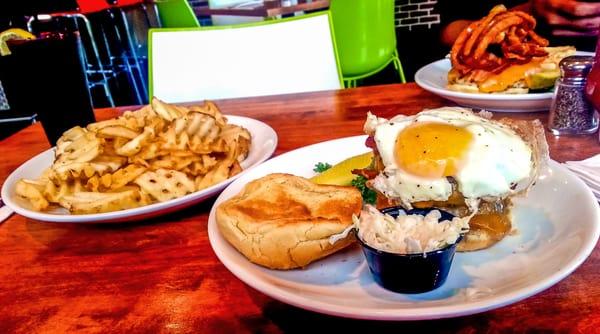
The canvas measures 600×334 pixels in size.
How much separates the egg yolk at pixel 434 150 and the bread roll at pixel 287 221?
A: 0.41ft

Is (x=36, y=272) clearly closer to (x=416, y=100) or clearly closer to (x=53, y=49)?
(x=53, y=49)

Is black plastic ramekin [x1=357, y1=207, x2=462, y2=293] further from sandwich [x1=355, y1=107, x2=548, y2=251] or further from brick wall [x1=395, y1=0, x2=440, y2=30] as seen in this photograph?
brick wall [x1=395, y1=0, x2=440, y2=30]

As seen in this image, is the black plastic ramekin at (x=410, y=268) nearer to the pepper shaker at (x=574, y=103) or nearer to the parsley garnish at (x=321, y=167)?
the parsley garnish at (x=321, y=167)

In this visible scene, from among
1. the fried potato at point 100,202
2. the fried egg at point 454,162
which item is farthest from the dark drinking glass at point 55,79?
the fried egg at point 454,162

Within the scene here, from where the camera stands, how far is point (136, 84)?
304 inches

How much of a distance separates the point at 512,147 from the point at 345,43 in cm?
358

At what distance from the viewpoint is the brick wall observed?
8.20 m

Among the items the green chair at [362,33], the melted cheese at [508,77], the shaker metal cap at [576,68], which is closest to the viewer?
the shaker metal cap at [576,68]

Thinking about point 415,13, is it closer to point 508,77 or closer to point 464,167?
point 508,77

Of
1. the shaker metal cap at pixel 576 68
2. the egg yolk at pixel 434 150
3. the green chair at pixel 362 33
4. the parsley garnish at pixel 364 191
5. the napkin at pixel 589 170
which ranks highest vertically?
the egg yolk at pixel 434 150

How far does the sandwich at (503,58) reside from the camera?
5.41 ft

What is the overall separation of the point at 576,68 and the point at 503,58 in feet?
1.24

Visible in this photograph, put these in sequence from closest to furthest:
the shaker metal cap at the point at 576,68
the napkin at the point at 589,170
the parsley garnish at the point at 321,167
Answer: the napkin at the point at 589,170 < the parsley garnish at the point at 321,167 < the shaker metal cap at the point at 576,68

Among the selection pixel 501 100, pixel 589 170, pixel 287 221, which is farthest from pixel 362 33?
pixel 287 221
